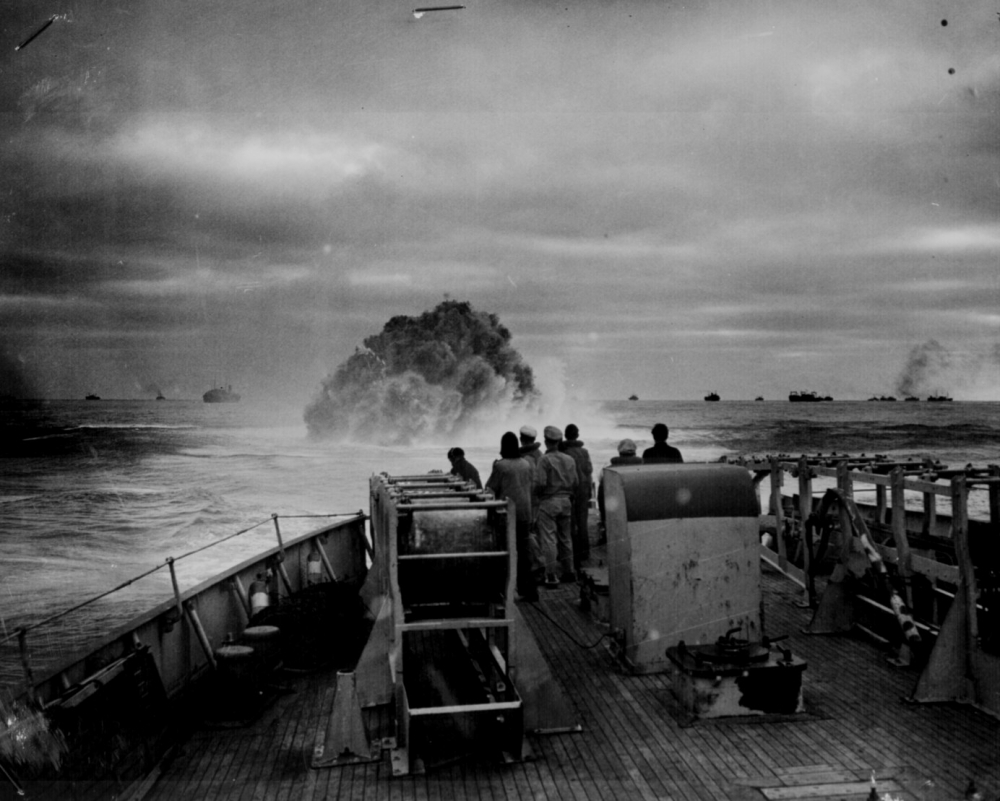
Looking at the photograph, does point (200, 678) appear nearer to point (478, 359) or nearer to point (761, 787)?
point (761, 787)

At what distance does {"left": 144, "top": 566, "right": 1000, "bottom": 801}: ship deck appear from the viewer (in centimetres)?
474

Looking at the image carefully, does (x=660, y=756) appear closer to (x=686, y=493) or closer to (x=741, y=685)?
(x=741, y=685)

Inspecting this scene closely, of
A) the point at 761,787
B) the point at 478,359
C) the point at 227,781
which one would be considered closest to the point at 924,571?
the point at 761,787

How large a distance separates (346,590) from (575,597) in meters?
2.57

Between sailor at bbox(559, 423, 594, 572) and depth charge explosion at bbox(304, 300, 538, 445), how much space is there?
53.6 metres

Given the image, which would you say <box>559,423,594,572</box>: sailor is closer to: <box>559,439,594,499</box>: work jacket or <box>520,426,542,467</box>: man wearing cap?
<box>559,439,594,499</box>: work jacket

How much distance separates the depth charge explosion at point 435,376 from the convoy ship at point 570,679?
57061mm

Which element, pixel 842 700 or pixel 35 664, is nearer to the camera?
pixel 842 700

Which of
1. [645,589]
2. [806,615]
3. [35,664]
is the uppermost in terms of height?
[645,589]

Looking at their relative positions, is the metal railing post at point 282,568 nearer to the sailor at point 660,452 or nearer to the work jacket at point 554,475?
the work jacket at point 554,475

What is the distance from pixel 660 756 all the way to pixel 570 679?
1598 millimetres

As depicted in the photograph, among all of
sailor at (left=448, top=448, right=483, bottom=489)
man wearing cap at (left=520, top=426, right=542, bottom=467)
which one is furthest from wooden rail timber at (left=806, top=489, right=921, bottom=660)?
sailor at (left=448, top=448, right=483, bottom=489)

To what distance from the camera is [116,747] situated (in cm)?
495

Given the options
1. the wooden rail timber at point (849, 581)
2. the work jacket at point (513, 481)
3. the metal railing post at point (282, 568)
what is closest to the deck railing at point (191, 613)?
the metal railing post at point (282, 568)
